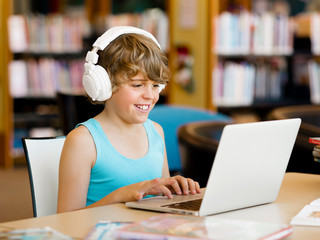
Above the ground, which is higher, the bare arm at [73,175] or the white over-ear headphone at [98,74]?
the white over-ear headphone at [98,74]

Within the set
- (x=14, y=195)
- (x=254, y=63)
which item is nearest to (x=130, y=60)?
(x=14, y=195)

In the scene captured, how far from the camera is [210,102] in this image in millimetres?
5164

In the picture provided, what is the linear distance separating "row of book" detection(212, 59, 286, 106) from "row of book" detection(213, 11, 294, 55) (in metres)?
0.14

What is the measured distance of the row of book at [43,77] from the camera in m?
5.66

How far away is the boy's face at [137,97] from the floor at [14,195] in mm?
2456

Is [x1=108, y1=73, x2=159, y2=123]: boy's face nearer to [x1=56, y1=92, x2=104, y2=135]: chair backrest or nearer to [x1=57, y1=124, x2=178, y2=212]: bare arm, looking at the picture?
[x1=57, y1=124, x2=178, y2=212]: bare arm

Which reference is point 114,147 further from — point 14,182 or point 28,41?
point 28,41

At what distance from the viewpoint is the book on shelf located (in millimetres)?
1045

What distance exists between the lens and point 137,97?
1664mm

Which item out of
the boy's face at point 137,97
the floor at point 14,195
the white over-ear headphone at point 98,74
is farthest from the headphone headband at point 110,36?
the floor at point 14,195

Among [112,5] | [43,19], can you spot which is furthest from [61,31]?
[112,5]

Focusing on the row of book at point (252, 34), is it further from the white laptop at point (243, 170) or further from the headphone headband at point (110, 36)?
the white laptop at point (243, 170)

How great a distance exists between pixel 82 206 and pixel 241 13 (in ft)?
13.3

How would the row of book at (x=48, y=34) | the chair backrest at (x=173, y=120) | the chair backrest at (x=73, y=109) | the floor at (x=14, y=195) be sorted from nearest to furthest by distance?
the chair backrest at (x=73, y=109) → the chair backrest at (x=173, y=120) → the floor at (x=14, y=195) → the row of book at (x=48, y=34)
